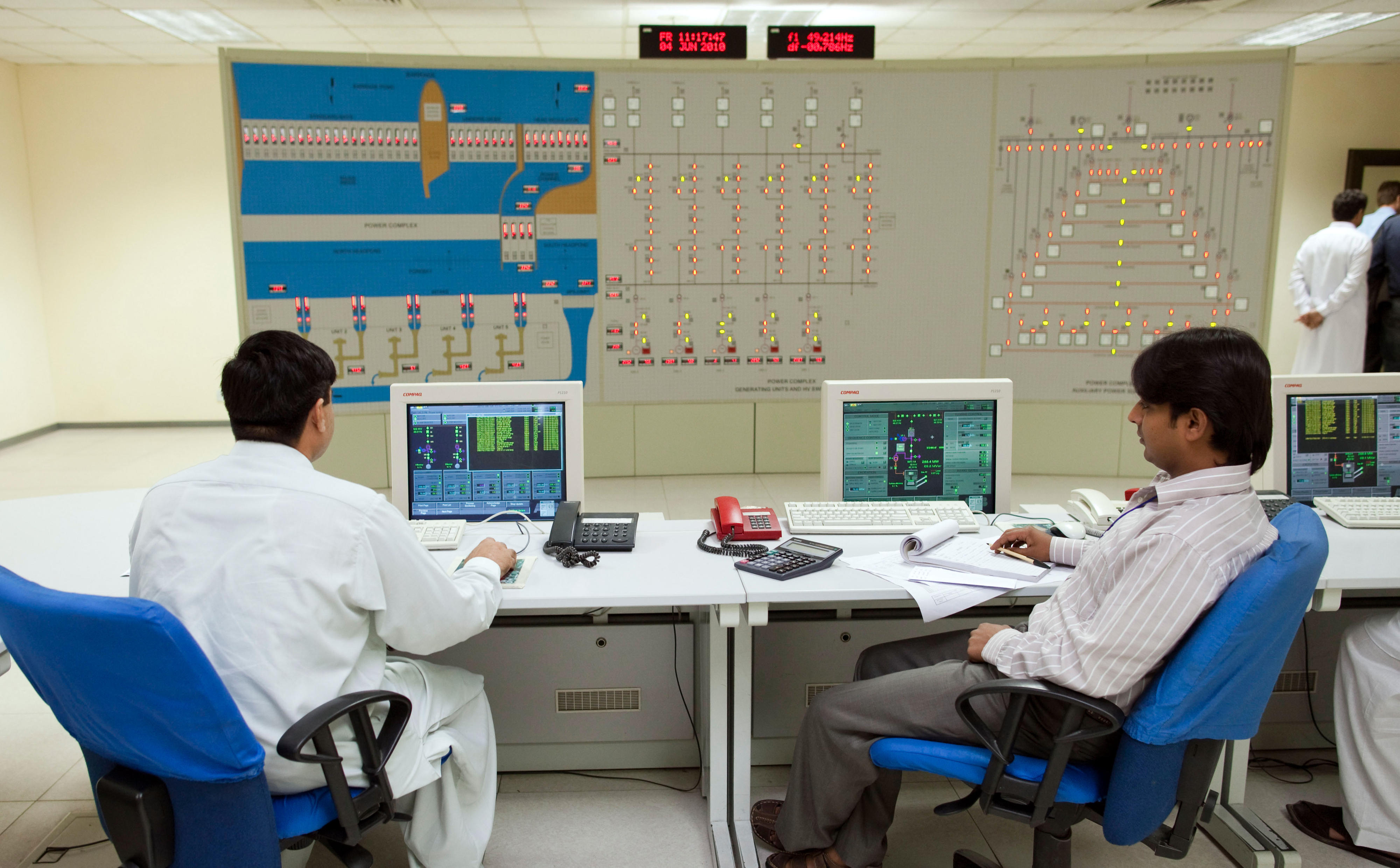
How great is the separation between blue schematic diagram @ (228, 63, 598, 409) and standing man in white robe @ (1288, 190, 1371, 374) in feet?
14.1

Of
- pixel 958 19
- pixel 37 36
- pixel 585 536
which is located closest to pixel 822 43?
pixel 958 19

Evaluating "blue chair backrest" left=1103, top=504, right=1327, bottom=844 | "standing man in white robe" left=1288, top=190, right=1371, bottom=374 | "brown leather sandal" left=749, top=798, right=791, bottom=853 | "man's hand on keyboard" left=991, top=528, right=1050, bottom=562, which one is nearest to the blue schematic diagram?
"brown leather sandal" left=749, top=798, right=791, bottom=853

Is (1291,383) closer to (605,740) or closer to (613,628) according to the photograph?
(613,628)

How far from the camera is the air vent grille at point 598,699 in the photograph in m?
2.28

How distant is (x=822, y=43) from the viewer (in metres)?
4.46

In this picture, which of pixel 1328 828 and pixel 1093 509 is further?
pixel 1093 509

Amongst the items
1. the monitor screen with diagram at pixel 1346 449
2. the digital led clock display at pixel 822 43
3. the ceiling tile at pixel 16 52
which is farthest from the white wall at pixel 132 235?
the monitor screen with diagram at pixel 1346 449

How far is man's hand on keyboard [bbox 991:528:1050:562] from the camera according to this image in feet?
6.48

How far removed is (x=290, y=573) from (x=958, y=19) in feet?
18.3

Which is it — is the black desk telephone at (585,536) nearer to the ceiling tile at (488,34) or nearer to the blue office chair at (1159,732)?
the blue office chair at (1159,732)

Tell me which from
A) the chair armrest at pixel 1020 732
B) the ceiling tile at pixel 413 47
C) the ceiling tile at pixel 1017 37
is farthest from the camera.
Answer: the ceiling tile at pixel 413 47

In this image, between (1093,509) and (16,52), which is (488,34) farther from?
(1093,509)

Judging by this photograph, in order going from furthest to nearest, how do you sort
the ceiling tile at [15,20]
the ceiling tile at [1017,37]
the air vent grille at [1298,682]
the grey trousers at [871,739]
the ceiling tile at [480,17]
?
the ceiling tile at [1017,37] → the ceiling tile at [480,17] → the ceiling tile at [15,20] → the air vent grille at [1298,682] → the grey trousers at [871,739]

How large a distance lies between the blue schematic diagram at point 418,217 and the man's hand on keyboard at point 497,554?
2682 millimetres
